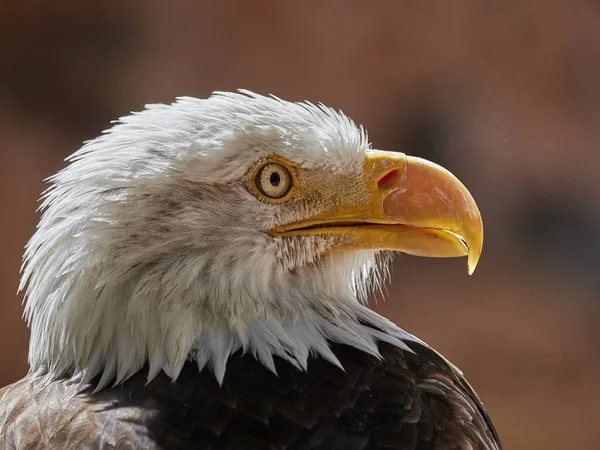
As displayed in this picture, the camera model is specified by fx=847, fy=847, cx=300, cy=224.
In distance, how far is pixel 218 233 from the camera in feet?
7.22

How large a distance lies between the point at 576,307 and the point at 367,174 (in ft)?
13.7

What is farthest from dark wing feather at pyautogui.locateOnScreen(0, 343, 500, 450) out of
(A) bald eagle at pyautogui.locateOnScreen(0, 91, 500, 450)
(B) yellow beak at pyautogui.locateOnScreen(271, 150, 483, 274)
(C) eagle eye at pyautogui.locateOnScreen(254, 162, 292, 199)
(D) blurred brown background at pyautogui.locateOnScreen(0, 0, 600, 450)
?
(D) blurred brown background at pyautogui.locateOnScreen(0, 0, 600, 450)

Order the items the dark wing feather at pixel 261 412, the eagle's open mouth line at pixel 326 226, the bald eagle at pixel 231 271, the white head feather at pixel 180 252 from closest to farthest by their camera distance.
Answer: the dark wing feather at pixel 261 412 → the bald eagle at pixel 231 271 → the white head feather at pixel 180 252 → the eagle's open mouth line at pixel 326 226

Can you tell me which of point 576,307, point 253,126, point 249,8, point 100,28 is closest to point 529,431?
point 576,307

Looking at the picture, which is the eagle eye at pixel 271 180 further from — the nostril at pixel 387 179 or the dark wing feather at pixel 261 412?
the dark wing feather at pixel 261 412

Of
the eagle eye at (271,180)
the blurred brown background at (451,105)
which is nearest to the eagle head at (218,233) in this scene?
the eagle eye at (271,180)

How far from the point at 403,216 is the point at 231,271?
0.47 meters

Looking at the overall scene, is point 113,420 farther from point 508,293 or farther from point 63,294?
point 508,293

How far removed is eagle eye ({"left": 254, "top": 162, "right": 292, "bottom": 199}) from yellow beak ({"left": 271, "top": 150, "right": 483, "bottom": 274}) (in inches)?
3.9

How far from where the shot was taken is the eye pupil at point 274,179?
2230mm

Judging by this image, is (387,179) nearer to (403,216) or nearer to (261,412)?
(403,216)

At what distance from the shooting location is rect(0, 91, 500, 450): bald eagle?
6.63 ft

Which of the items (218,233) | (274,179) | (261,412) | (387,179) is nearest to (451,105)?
(387,179)

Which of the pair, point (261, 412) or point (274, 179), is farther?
point (274, 179)
